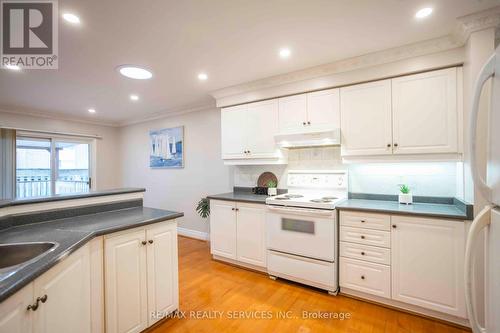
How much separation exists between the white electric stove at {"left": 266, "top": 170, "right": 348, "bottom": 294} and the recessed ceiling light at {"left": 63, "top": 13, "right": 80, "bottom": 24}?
234cm

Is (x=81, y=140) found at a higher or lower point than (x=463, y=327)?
higher

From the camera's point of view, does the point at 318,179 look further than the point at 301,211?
Yes

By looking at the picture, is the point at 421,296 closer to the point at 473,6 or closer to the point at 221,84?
the point at 473,6

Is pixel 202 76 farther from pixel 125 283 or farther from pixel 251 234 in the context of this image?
pixel 125 283

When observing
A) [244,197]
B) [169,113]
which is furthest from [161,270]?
[169,113]

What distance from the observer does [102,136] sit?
529cm

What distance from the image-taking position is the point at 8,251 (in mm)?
1272

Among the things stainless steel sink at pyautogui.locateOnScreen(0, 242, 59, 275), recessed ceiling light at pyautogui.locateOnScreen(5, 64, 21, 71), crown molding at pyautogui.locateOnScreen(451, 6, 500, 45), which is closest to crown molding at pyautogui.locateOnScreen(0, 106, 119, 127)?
recessed ceiling light at pyautogui.locateOnScreen(5, 64, 21, 71)

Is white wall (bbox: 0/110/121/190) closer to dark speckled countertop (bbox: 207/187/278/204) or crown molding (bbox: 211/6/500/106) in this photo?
dark speckled countertop (bbox: 207/187/278/204)

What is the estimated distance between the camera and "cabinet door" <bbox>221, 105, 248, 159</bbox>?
3.20 metres

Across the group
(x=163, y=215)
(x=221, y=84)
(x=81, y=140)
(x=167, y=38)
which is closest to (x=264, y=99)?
(x=221, y=84)

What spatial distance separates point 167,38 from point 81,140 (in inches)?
166

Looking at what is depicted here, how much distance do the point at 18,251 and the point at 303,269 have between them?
7.59 ft

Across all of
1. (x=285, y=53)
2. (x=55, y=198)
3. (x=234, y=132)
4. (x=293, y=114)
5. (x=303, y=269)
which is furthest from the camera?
(x=234, y=132)
